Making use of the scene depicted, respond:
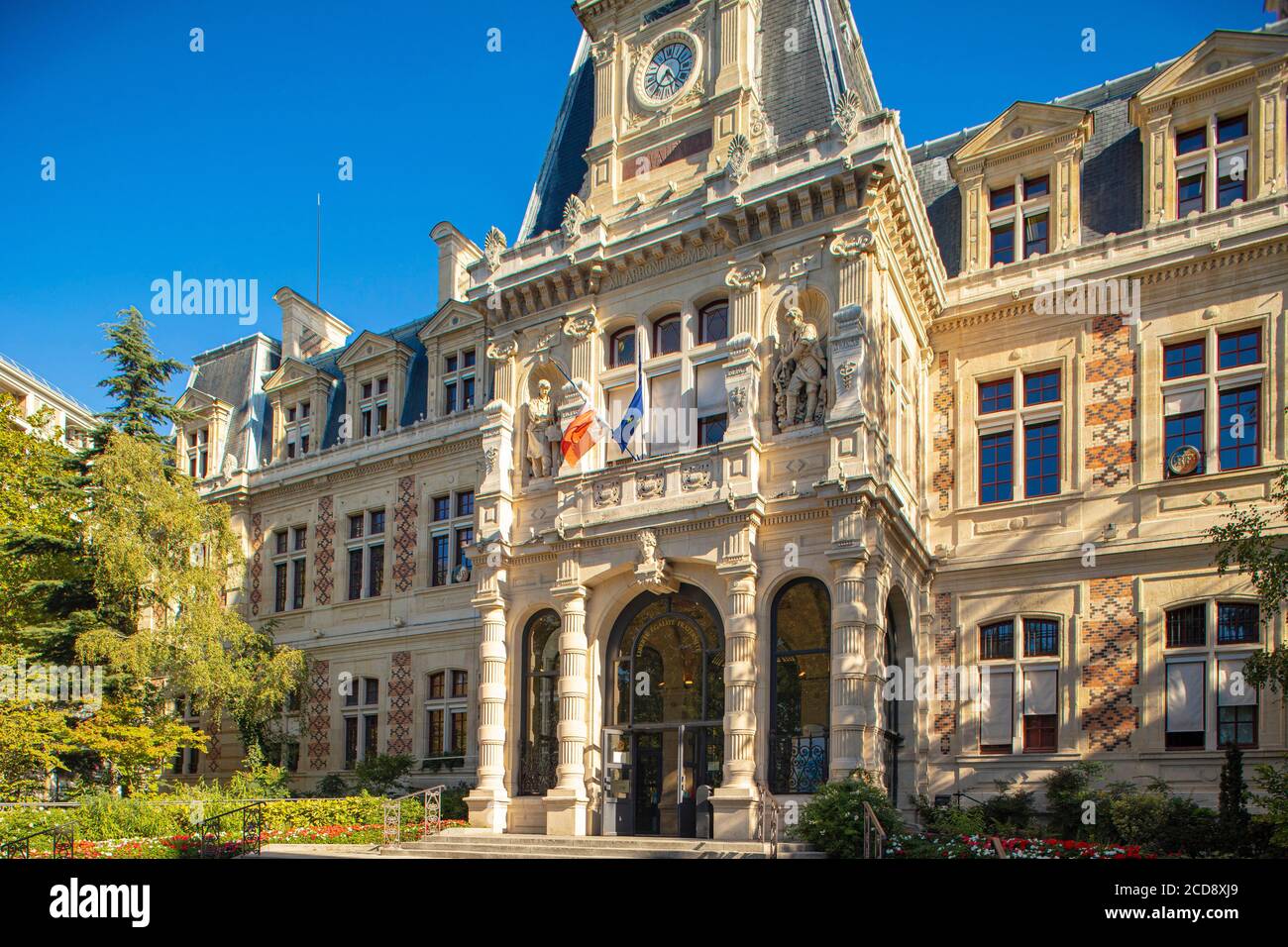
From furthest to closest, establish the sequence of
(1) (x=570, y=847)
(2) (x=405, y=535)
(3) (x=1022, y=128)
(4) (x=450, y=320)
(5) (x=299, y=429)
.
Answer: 1. (5) (x=299, y=429)
2. (4) (x=450, y=320)
3. (2) (x=405, y=535)
4. (3) (x=1022, y=128)
5. (1) (x=570, y=847)

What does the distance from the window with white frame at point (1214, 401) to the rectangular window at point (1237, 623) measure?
104 inches

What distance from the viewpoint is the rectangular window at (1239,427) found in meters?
22.5

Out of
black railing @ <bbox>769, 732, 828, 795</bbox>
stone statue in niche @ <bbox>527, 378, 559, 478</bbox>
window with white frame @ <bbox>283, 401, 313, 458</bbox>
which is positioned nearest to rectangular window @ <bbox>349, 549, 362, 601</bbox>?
window with white frame @ <bbox>283, 401, 313, 458</bbox>

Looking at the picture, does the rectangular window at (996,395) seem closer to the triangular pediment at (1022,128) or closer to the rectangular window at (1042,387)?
the rectangular window at (1042,387)

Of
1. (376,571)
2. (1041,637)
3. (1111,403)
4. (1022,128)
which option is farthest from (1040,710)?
(376,571)

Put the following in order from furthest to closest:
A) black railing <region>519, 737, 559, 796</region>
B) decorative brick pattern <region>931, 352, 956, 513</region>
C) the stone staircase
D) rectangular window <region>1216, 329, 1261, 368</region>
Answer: decorative brick pattern <region>931, 352, 956, 513</region> → black railing <region>519, 737, 559, 796</region> → rectangular window <region>1216, 329, 1261, 368</region> → the stone staircase

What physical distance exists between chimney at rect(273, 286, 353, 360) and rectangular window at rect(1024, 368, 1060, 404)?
23.0 meters

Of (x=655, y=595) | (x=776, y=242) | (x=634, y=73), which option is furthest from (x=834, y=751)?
(x=634, y=73)

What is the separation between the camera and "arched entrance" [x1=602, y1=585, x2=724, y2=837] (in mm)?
22281

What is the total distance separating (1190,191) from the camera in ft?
79.5

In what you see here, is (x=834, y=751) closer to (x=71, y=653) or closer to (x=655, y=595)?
(x=655, y=595)

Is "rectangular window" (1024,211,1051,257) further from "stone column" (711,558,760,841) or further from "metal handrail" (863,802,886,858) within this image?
"metal handrail" (863,802,886,858)

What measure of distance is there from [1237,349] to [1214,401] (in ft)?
3.97

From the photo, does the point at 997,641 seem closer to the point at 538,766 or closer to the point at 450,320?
the point at 538,766
